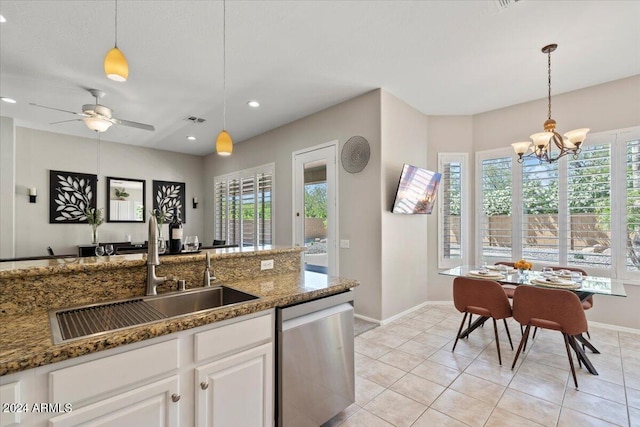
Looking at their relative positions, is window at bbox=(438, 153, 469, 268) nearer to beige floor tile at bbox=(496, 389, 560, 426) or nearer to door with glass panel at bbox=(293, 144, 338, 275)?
door with glass panel at bbox=(293, 144, 338, 275)

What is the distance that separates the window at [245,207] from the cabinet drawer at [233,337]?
3.91 m

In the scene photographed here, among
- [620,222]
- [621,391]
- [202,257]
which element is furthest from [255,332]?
[620,222]

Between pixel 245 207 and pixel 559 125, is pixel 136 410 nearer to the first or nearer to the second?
pixel 245 207

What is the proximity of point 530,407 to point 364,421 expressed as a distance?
4.05ft

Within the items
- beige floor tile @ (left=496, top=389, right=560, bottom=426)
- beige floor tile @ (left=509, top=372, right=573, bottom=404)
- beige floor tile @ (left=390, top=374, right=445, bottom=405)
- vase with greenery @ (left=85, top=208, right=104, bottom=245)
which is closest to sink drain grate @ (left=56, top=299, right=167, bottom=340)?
beige floor tile @ (left=390, top=374, right=445, bottom=405)

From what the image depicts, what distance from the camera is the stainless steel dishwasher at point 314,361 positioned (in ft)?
5.43

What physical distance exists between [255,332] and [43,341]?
0.85 meters

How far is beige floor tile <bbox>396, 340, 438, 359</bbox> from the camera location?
2.94 metres

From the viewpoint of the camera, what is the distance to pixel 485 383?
242 centimetres

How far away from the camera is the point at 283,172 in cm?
514

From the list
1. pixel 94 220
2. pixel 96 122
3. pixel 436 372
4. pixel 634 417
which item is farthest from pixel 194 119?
pixel 634 417

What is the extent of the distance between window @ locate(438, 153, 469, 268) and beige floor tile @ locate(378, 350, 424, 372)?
2107 millimetres

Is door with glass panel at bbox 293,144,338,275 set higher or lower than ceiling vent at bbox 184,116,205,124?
lower

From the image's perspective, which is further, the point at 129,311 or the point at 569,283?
the point at 569,283
